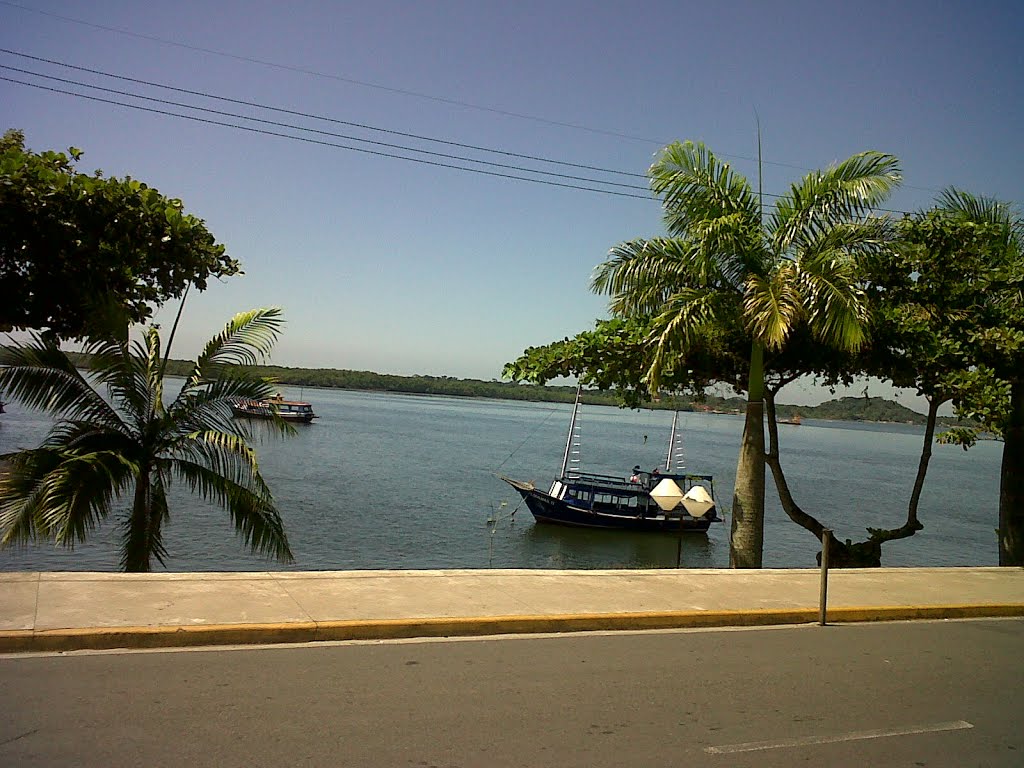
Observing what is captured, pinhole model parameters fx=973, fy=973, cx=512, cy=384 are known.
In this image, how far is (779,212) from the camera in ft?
52.4

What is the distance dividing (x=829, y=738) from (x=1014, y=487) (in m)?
12.6

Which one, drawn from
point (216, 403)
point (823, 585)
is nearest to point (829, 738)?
point (823, 585)

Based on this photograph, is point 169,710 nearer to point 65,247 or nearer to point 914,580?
point 65,247

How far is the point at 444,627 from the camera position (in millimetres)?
8453

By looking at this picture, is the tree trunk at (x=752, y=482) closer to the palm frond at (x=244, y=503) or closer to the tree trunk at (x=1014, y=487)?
the tree trunk at (x=1014, y=487)

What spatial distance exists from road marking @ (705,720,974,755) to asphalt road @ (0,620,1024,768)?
18 millimetres

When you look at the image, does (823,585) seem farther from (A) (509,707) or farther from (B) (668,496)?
(B) (668,496)

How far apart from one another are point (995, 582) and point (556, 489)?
29986 mm

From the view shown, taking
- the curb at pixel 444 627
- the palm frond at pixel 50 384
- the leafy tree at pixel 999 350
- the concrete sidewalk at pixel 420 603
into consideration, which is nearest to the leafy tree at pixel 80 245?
the palm frond at pixel 50 384

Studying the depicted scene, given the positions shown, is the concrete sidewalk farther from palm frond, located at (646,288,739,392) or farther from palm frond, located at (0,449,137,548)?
palm frond, located at (646,288,739,392)

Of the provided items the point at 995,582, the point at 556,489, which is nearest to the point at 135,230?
the point at 995,582

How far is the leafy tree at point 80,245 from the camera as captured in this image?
12469 millimetres

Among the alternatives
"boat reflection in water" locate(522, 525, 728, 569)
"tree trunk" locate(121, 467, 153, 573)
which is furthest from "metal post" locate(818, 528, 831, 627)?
"boat reflection in water" locate(522, 525, 728, 569)

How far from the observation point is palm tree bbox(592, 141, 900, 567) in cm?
1480
